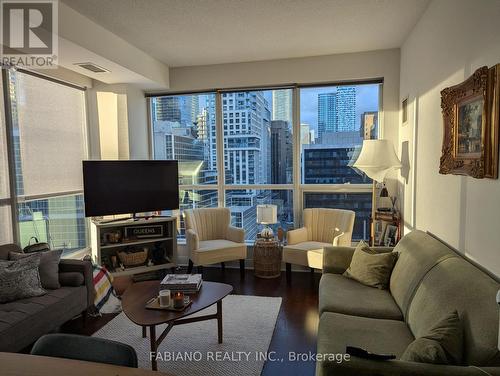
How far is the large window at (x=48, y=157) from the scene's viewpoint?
11.3 ft

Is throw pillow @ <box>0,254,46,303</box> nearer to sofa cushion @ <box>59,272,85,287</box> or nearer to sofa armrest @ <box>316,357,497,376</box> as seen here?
sofa cushion @ <box>59,272,85,287</box>

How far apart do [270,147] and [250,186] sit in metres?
0.63

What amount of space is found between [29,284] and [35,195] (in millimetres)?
1214

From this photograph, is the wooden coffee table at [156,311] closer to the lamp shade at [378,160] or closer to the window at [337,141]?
the lamp shade at [378,160]

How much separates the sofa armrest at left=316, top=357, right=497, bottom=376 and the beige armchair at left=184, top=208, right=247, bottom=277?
2.76 meters

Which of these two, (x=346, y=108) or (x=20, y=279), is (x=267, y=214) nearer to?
(x=346, y=108)

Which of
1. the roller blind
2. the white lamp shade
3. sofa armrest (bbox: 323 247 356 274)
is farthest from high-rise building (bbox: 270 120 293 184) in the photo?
the roller blind

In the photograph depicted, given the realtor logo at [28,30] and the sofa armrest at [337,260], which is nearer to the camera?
the realtor logo at [28,30]

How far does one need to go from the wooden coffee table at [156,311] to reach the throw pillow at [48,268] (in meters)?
0.78

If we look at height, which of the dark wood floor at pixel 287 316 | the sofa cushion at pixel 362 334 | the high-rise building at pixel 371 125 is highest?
the high-rise building at pixel 371 125

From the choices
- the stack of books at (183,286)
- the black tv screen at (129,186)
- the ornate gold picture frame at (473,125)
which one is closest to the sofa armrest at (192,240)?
the black tv screen at (129,186)

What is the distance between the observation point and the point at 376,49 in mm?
4211

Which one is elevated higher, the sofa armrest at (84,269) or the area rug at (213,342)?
the sofa armrest at (84,269)

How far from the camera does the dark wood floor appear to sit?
8.15ft
